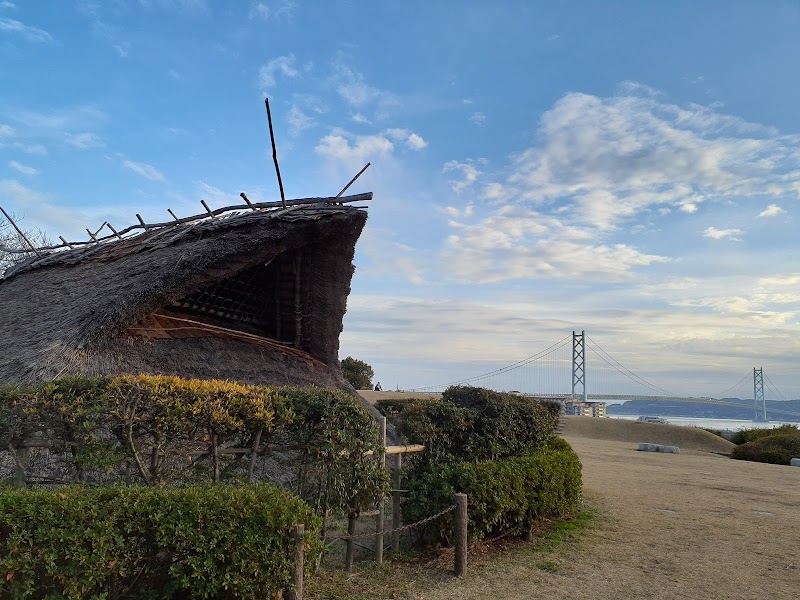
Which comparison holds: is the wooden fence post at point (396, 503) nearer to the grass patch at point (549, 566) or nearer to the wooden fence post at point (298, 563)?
the grass patch at point (549, 566)

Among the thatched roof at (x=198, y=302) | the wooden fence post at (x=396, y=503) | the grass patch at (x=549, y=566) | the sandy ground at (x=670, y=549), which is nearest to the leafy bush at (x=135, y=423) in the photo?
the thatched roof at (x=198, y=302)

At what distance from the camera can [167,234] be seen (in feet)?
29.8

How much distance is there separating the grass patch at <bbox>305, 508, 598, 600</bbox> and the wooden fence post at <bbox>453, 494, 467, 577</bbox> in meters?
0.14

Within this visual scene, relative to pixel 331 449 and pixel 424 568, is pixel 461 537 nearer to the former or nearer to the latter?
pixel 424 568

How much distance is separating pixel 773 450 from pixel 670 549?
14.1 metres

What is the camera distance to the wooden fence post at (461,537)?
5520 millimetres

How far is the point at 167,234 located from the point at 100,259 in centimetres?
113

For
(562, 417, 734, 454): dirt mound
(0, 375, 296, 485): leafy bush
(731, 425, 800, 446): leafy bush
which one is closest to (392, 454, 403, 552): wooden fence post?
(0, 375, 296, 485): leafy bush

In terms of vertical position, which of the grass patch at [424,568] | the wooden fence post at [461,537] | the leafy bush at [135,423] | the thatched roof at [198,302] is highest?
the thatched roof at [198,302]

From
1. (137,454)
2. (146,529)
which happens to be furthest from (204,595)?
(137,454)

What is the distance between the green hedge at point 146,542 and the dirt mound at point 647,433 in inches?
845

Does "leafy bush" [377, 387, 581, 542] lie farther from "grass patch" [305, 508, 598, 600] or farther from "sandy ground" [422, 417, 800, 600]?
"sandy ground" [422, 417, 800, 600]

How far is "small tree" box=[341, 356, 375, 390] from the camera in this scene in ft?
111

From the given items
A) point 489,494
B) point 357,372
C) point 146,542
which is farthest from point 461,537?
point 357,372
